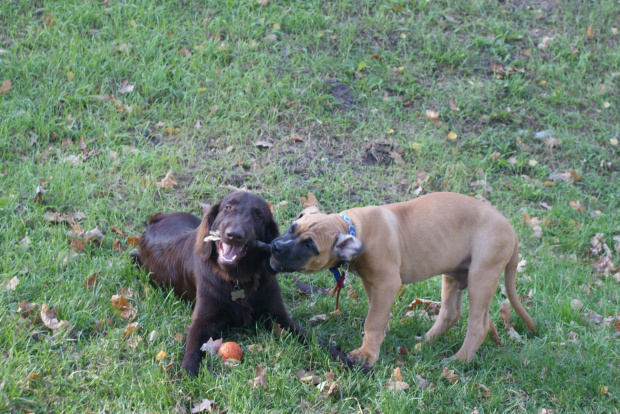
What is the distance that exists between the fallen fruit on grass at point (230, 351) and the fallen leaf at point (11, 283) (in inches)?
69.8

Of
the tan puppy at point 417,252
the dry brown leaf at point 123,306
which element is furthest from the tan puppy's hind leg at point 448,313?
the dry brown leaf at point 123,306

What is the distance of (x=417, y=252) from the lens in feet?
16.3

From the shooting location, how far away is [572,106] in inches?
377

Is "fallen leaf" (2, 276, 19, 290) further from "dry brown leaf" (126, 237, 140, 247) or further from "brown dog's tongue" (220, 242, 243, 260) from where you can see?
"brown dog's tongue" (220, 242, 243, 260)

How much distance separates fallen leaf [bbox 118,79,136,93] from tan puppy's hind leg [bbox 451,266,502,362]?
5.14 metres

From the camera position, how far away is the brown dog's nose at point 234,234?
4.68 metres

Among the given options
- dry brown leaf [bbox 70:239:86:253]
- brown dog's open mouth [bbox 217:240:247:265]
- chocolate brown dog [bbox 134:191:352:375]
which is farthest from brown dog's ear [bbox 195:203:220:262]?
dry brown leaf [bbox 70:239:86:253]

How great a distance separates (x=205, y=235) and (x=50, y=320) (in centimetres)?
128

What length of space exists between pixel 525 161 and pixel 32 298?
6224mm

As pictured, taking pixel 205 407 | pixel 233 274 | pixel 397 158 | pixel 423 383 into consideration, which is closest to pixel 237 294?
pixel 233 274

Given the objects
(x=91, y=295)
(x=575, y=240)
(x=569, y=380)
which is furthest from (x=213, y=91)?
(x=569, y=380)

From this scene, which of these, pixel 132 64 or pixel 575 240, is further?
pixel 132 64

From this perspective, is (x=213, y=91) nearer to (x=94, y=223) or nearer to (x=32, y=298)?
(x=94, y=223)

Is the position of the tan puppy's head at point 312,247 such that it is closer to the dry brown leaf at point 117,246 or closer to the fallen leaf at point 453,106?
Answer: the dry brown leaf at point 117,246
